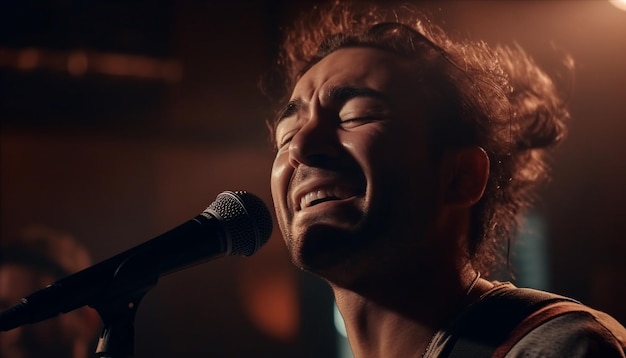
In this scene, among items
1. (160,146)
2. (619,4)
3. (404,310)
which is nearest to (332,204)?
(404,310)

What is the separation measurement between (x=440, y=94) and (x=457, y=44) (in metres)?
0.44

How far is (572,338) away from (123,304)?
94 centimetres

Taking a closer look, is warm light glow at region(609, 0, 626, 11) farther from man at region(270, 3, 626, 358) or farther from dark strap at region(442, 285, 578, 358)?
dark strap at region(442, 285, 578, 358)

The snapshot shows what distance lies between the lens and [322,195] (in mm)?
1744

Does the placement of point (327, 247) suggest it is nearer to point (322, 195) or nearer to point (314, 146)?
point (322, 195)

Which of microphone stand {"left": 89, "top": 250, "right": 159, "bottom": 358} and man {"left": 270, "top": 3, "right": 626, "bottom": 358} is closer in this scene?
microphone stand {"left": 89, "top": 250, "right": 159, "bottom": 358}

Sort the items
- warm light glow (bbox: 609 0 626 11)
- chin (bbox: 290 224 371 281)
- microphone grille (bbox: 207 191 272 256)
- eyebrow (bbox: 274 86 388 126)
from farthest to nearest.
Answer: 1. warm light glow (bbox: 609 0 626 11)
2. eyebrow (bbox: 274 86 388 126)
3. chin (bbox: 290 224 371 281)
4. microphone grille (bbox: 207 191 272 256)

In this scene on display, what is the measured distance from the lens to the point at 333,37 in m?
2.22

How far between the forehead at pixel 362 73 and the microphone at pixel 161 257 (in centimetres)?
52

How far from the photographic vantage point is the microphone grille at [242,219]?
1.53 m

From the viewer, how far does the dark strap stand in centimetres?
153

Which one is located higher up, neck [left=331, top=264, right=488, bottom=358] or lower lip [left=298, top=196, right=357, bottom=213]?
lower lip [left=298, top=196, right=357, bottom=213]

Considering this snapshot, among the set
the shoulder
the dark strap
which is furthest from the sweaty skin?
the shoulder

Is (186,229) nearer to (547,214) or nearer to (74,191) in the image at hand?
(547,214)
